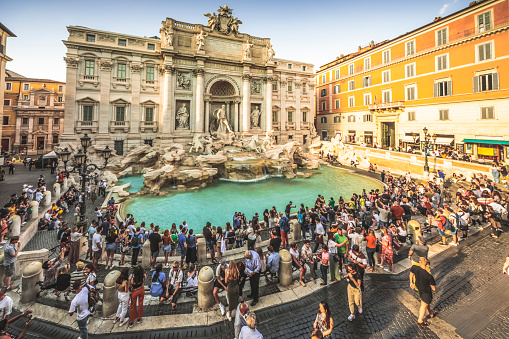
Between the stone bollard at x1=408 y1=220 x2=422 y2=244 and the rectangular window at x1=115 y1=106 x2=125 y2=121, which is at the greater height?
the rectangular window at x1=115 y1=106 x2=125 y2=121

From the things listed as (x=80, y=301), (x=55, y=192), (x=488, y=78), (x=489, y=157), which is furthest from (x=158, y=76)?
(x=489, y=157)

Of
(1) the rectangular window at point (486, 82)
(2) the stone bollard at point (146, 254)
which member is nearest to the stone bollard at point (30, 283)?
(2) the stone bollard at point (146, 254)

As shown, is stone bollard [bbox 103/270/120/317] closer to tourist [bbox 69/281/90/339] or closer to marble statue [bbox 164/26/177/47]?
tourist [bbox 69/281/90/339]

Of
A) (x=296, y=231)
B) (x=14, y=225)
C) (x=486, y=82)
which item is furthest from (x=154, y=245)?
(x=486, y=82)

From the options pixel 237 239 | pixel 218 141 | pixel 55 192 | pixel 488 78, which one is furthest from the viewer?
pixel 218 141

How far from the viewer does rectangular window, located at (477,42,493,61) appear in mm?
18509

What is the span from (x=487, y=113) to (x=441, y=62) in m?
6.76

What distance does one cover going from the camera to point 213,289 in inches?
196

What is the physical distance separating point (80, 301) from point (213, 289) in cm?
244

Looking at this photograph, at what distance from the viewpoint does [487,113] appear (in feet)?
61.7

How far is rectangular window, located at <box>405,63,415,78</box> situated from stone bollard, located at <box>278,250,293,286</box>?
92.6ft

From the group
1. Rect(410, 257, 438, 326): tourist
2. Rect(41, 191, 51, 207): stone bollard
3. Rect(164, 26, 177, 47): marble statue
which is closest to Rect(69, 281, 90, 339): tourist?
Rect(410, 257, 438, 326): tourist

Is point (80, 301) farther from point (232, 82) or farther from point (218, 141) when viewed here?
point (232, 82)

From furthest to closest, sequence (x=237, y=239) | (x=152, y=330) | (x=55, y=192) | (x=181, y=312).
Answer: (x=55, y=192), (x=237, y=239), (x=181, y=312), (x=152, y=330)
